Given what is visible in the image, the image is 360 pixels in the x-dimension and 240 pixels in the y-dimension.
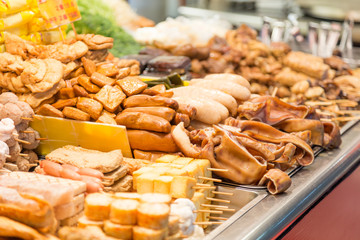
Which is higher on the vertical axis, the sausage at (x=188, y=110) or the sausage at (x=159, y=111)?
the sausage at (x=159, y=111)

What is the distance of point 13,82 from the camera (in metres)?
3.20

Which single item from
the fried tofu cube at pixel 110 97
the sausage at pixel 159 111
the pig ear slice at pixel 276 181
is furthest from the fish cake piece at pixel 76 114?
the pig ear slice at pixel 276 181

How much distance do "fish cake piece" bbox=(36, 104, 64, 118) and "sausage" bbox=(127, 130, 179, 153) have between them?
50cm

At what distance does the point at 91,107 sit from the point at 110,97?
6.5 inches

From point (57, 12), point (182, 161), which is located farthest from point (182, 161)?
point (57, 12)

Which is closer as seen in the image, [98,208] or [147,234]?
[147,234]

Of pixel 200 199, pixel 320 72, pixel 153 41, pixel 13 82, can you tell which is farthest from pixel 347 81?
pixel 13 82

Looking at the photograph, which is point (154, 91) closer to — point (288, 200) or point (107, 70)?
point (107, 70)

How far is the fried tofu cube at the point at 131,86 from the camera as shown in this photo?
3.33 m

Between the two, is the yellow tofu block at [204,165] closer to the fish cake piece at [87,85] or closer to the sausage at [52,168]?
the sausage at [52,168]

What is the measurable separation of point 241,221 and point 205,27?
192 inches

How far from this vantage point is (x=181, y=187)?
2.45 m

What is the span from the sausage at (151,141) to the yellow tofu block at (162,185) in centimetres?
62

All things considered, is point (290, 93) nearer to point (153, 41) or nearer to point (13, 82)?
point (153, 41)
